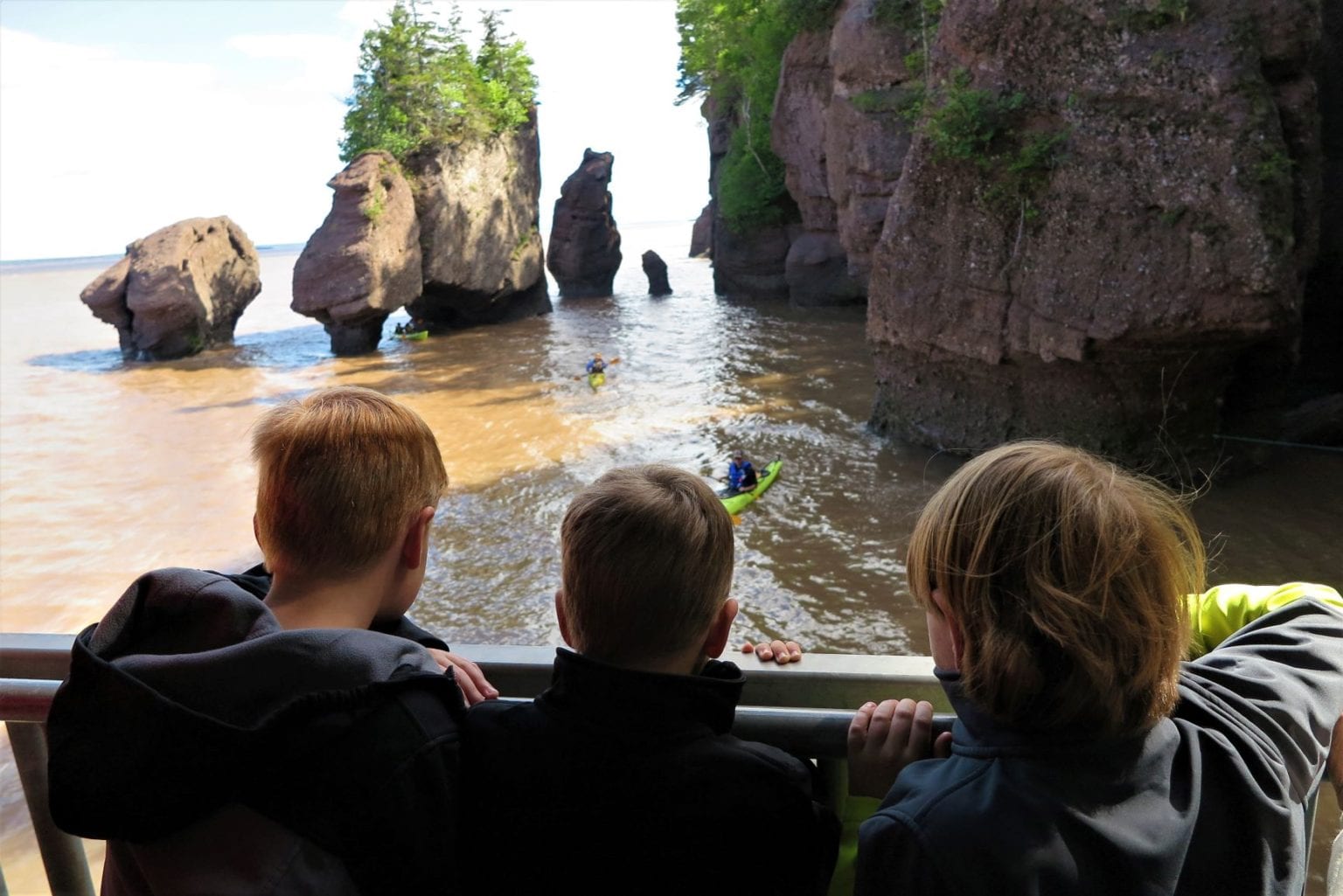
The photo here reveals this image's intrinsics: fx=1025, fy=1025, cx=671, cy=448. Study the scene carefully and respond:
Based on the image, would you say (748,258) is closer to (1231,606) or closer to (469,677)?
(1231,606)

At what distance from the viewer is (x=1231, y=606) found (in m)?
1.68

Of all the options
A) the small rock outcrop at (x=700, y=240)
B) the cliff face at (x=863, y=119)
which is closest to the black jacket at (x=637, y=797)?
the cliff face at (x=863, y=119)

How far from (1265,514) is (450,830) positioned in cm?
918

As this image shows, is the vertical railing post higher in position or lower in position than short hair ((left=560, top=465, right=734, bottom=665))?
lower

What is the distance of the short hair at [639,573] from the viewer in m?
1.37

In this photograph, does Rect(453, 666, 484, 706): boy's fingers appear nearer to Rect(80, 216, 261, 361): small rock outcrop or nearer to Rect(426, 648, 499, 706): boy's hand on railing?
Rect(426, 648, 499, 706): boy's hand on railing

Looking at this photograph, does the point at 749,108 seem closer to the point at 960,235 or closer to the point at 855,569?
the point at 960,235

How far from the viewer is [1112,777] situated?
3.88 feet

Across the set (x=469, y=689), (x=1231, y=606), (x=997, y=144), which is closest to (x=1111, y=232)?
(x=997, y=144)

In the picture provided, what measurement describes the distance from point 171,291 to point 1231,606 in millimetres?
23907

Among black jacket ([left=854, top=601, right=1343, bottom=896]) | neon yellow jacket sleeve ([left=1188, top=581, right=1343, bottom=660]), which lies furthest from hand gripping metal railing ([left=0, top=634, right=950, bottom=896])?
neon yellow jacket sleeve ([left=1188, top=581, right=1343, bottom=660])

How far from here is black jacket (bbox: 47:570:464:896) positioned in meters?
1.20

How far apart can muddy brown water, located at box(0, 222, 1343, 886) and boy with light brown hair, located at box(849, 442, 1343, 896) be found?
4892mm

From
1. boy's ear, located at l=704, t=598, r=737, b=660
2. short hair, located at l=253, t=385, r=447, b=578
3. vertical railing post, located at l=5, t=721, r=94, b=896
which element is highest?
short hair, located at l=253, t=385, r=447, b=578
